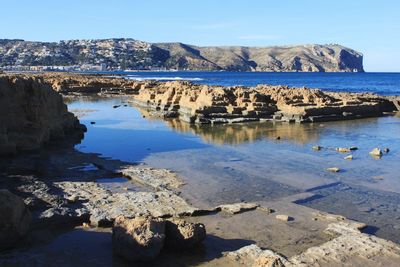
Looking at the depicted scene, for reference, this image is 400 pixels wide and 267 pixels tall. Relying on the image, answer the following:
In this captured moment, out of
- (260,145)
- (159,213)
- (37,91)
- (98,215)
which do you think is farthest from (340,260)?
(37,91)

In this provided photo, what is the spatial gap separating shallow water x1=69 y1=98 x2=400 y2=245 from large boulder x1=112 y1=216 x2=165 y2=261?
3.38m

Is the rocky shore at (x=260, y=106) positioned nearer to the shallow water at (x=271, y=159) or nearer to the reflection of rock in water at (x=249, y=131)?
the reflection of rock in water at (x=249, y=131)

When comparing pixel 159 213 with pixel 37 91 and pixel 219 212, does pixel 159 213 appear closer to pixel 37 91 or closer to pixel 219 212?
pixel 219 212

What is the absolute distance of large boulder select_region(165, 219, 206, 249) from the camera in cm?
855

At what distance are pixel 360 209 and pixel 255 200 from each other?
8.51 ft

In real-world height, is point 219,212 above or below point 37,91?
below

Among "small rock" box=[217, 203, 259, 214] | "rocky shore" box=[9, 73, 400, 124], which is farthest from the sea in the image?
"rocky shore" box=[9, 73, 400, 124]

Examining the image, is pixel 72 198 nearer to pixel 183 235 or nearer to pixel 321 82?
pixel 183 235

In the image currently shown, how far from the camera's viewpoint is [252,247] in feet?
28.3

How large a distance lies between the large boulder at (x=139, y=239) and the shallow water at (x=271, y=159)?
338 cm

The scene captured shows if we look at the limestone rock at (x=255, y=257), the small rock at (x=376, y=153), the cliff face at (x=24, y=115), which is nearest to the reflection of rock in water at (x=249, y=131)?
the small rock at (x=376, y=153)

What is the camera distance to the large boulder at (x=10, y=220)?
8.42m

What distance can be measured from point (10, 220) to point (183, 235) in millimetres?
3179

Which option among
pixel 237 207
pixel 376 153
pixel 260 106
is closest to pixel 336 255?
pixel 237 207
